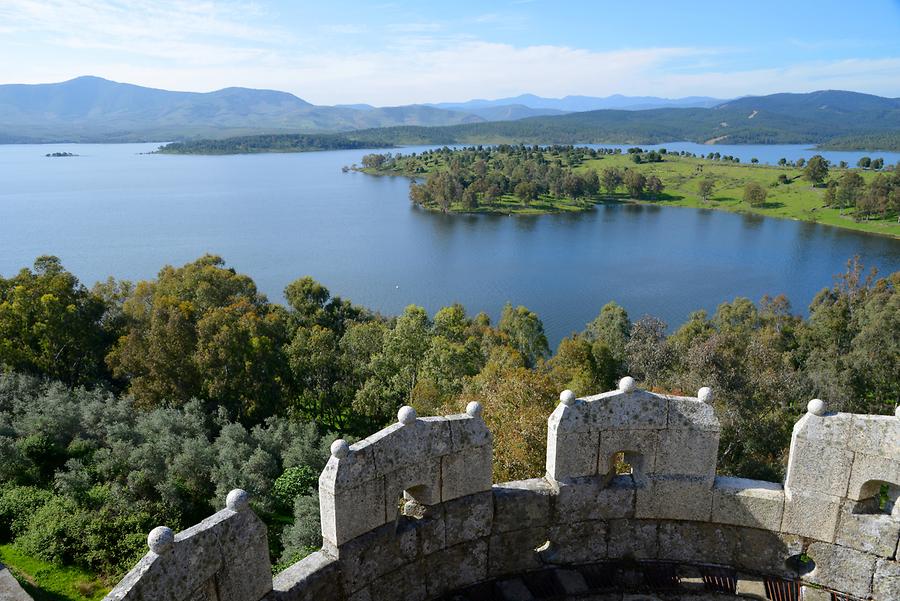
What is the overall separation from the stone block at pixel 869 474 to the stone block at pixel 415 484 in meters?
4.66

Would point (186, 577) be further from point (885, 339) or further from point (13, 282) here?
point (885, 339)

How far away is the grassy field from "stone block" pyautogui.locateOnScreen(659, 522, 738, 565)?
125m

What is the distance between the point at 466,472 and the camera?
289 inches

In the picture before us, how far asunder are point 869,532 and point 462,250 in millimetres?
96122

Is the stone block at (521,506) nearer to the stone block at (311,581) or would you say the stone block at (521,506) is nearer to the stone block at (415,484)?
the stone block at (415,484)

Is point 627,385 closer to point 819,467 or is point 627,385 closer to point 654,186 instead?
point 819,467

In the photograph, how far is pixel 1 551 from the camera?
18.0 meters

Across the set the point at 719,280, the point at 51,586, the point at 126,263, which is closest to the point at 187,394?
the point at 51,586

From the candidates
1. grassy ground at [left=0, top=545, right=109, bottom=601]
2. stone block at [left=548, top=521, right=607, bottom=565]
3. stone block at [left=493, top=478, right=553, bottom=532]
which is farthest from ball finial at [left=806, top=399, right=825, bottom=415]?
grassy ground at [left=0, top=545, right=109, bottom=601]

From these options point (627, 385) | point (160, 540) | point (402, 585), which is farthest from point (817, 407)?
point (160, 540)

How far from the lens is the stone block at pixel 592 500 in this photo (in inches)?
306

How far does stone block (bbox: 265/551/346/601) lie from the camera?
6.25 m

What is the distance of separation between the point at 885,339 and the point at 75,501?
45780 mm

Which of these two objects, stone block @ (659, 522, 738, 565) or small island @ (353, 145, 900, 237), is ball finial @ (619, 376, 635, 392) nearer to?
stone block @ (659, 522, 738, 565)
